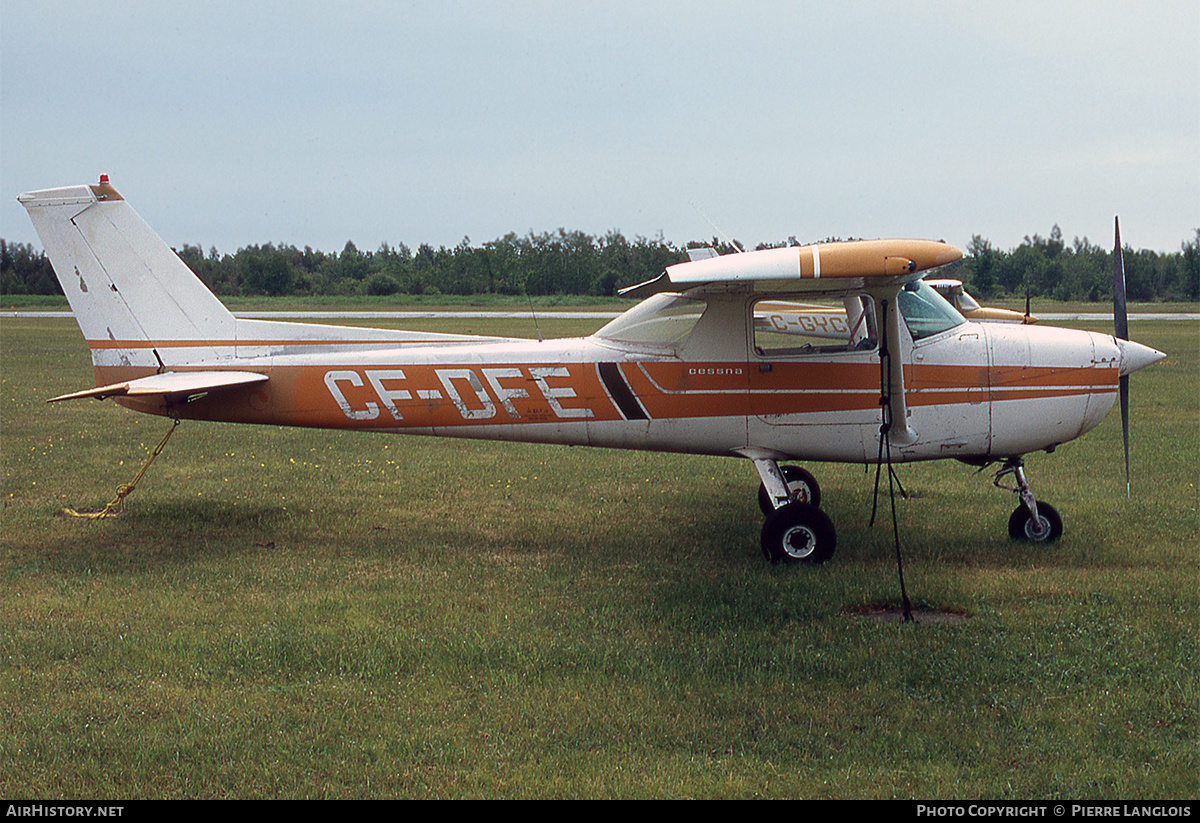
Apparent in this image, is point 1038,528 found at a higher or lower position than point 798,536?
lower

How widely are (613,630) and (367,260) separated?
2398 inches

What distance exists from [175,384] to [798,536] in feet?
17.6

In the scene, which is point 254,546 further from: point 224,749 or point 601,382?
point 224,749

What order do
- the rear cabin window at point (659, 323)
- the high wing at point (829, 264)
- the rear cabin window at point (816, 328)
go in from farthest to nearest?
the rear cabin window at point (659, 323) → the rear cabin window at point (816, 328) → the high wing at point (829, 264)

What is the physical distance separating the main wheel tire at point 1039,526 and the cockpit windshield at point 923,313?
1.78 meters

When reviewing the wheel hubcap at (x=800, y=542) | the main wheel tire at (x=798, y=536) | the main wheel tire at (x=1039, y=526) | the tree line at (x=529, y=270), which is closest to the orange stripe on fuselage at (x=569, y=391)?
the main wheel tire at (x=798, y=536)

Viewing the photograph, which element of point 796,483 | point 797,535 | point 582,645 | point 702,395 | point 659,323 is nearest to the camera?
point 582,645

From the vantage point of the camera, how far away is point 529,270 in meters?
50.7

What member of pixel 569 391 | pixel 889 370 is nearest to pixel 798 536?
pixel 889 370


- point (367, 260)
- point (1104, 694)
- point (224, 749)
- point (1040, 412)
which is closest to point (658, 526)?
point (1040, 412)

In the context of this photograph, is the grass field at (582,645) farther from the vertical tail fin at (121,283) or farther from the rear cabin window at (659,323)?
the rear cabin window at (659,323)

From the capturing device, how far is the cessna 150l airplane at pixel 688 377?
304 inches

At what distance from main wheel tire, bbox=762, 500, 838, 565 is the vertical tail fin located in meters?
5.21

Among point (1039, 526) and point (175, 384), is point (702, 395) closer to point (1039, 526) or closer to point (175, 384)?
point (1039, 526)
